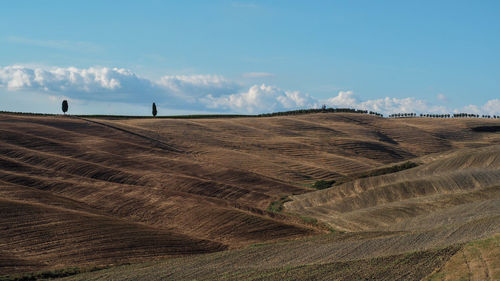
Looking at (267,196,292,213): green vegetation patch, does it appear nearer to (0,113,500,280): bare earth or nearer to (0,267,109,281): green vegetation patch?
(0,113,500,280): bare earth

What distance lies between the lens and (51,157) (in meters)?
67.7

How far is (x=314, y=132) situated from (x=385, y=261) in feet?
271

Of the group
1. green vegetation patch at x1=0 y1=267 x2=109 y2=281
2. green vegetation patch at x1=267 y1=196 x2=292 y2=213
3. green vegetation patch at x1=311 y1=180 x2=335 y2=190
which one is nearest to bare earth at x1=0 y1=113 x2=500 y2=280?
green vegetation patch at x1=267 y1=196 x2=292 y2=213

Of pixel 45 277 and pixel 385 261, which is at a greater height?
pixel 385 261

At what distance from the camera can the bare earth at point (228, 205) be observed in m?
29.1

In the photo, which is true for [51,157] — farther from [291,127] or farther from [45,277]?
[291,127]

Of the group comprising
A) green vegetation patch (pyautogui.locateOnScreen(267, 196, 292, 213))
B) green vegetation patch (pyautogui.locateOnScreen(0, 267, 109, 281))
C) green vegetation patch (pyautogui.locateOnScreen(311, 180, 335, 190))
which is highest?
green vegetation patch (pyautogui.locateOnScreen(311, 180, 335, 190))

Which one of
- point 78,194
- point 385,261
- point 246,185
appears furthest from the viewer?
point 246,185

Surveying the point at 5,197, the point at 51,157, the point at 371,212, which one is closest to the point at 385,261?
the point at 371,212

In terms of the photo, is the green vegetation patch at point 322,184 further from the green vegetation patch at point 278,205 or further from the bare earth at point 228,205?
the green vegetation patch at point 278,205

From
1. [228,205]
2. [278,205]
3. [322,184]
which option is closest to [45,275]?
[228,205]

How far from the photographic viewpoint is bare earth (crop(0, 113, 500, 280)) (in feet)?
95.4

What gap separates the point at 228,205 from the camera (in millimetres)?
50312

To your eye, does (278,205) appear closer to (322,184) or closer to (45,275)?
(322,184)
